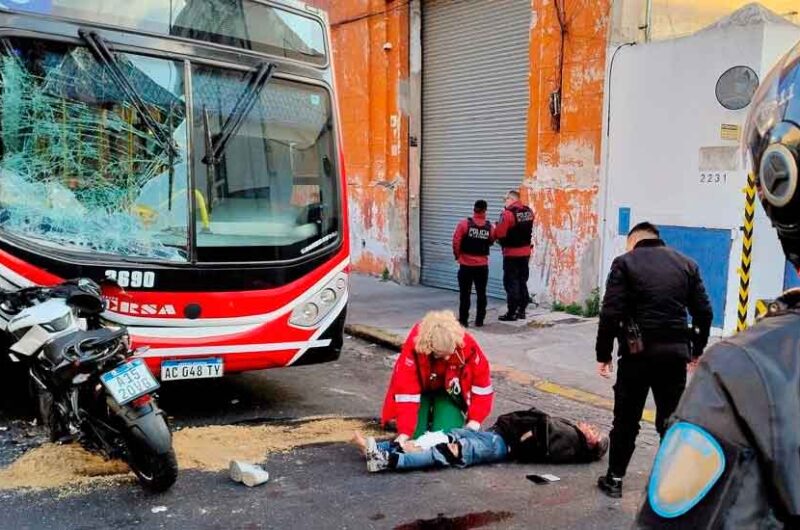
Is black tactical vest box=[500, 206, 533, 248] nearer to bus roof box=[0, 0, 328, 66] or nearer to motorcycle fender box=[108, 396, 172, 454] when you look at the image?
bus roof box=[0, 0, 328, 66]

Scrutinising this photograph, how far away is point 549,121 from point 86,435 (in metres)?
7.34

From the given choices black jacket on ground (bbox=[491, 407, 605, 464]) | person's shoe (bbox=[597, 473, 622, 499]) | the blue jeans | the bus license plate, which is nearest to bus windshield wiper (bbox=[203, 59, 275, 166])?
the bus license plate

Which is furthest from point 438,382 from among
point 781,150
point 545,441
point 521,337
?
point 521,337

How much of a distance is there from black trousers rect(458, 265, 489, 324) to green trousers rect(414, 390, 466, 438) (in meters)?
4.32

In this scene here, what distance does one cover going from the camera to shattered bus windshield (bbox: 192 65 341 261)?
511 cm

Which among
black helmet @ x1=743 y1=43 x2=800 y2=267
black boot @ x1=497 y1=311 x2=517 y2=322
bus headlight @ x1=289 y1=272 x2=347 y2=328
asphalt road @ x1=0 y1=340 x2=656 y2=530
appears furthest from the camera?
black boot @ x1=497 y1=311 x2=517 y2=322

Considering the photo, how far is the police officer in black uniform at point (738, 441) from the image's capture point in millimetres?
1115

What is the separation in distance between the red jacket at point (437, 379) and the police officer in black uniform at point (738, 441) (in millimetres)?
3372

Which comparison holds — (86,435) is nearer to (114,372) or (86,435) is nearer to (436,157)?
(114,372)

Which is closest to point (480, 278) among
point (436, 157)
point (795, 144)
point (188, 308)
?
point (436, 157)

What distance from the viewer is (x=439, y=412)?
4.79 m

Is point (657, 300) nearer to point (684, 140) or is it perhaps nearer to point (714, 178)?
point (714, 178)

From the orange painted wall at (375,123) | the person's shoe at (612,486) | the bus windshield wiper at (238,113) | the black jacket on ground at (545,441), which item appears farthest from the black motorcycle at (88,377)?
the orange painted wall at (375,123)

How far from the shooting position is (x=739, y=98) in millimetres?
7719
